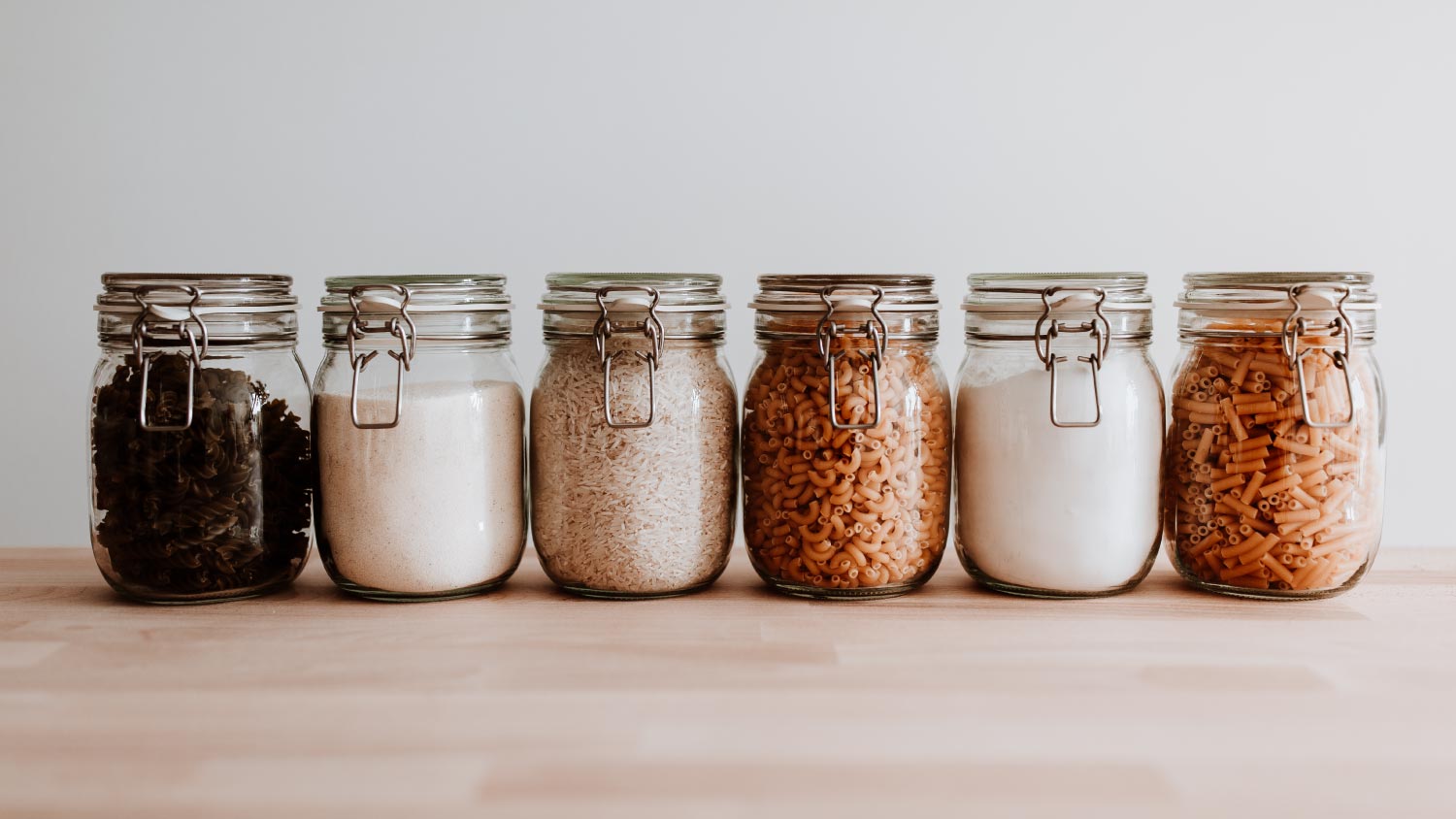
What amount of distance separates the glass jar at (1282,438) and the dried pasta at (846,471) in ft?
0.76

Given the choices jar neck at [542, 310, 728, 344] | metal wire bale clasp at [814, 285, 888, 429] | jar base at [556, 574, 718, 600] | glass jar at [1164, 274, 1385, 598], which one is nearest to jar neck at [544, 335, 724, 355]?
jar neck at [542, 310, 728, 344]

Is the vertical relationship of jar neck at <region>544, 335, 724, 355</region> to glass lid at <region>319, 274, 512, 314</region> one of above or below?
below

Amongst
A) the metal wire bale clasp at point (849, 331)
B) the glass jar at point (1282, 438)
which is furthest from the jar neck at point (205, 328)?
the glass jar at point (1282, 438)

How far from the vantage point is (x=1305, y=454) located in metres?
0.99

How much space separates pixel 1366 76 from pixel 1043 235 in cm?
40

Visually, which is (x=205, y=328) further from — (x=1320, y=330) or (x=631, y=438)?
(x=1320, y=330)

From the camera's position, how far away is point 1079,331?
3.36 feet

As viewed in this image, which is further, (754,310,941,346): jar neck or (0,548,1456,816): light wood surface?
(754,310,941,346): jar neck

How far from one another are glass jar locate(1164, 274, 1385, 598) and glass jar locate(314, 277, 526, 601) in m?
0.62

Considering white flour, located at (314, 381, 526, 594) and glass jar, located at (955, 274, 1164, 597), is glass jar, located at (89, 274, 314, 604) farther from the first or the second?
glass jar, located at (955, 274, 1164, 597)

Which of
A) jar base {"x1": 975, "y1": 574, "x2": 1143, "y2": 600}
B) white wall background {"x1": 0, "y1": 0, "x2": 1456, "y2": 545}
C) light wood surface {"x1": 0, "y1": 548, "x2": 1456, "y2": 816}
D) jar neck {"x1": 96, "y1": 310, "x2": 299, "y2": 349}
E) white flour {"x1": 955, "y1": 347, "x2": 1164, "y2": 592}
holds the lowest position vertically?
light wood surface {"x1": 0, "y1": 548, "x2": 1456, "y2": 816}

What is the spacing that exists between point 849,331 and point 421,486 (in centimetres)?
39

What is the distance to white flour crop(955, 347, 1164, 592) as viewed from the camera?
3.33 ft

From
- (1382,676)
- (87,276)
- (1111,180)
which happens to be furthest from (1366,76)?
(87,276)
